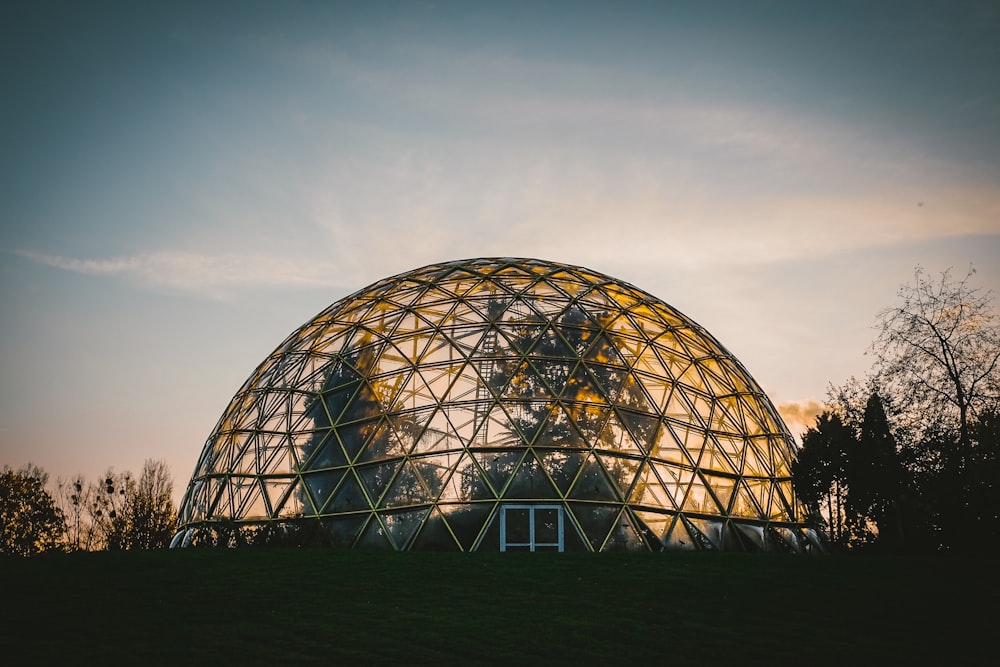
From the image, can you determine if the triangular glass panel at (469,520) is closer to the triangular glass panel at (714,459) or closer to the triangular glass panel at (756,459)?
the triangular glass panel at (714,459)

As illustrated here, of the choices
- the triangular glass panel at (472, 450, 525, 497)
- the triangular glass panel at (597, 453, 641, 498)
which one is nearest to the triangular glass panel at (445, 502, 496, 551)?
the triangular glass panel at (472, 450, 525, 497)

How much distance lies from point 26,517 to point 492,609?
4797 centimetres

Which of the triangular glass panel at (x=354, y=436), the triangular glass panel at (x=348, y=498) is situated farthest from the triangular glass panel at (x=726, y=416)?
the triangular glass panel at (x=348, y=498)

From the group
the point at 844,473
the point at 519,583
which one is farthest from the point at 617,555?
the point at 844,473

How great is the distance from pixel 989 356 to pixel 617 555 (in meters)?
19.2

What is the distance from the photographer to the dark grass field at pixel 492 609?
1252 centimetres

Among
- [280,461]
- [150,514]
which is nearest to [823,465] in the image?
[280,461]

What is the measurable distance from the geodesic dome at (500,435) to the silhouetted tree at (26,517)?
29.3 meters

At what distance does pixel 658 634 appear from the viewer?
13.6 m

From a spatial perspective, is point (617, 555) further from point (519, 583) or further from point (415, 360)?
point (415, 360)

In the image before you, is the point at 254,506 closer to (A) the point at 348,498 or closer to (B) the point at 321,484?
(B) the point at 321,484

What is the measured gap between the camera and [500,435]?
75.3ft

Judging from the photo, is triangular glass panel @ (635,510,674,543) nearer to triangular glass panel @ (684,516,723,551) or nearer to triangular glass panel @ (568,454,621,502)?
triangular glass panel @ (684,516,723,551)

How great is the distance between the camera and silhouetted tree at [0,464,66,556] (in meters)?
50.5
